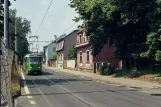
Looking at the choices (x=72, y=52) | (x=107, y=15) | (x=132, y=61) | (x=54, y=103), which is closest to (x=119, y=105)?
(x=54, y=103)

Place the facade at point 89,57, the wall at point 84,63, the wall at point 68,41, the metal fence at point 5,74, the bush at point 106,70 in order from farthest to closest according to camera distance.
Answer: the wall at point 68,41, the wall at point 84,63, the facade at point 89,57, the bush at point 106,70, the metal fence at point 5,74

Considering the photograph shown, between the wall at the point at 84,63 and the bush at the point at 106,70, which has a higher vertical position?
the wall at the point at 84,63

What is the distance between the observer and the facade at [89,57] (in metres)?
47.5

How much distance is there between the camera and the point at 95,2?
31312 mm

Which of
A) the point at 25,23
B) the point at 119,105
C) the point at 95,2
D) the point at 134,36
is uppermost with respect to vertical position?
the point at 25,23

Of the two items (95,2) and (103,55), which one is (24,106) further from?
(103,55)

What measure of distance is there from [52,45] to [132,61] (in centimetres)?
9104

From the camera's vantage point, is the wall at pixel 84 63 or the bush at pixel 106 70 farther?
the wall at pixel 84 63

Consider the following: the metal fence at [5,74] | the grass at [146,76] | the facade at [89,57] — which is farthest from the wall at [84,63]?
the metal fence at [5,74]

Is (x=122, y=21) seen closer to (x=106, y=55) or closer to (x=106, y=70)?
(x=106, y=70)

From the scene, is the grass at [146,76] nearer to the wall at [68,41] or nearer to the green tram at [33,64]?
the green tram at [33,64]

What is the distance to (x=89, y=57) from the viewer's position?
2005 inches

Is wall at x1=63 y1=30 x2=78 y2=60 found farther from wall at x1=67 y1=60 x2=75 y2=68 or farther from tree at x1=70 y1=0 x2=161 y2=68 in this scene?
tree at x1=70 y1=0 x2=161 y2=68

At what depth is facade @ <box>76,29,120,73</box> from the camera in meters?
47.5
